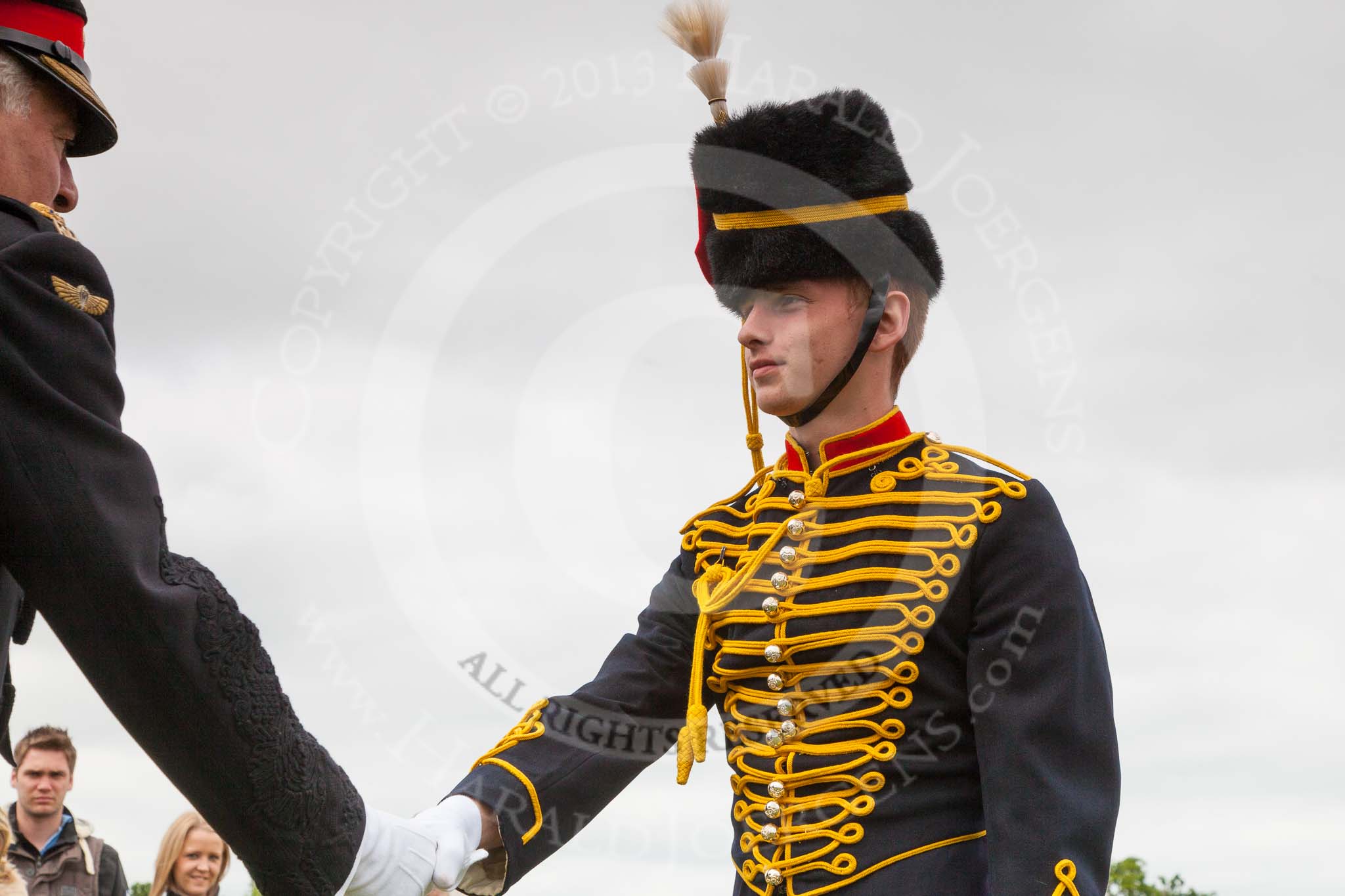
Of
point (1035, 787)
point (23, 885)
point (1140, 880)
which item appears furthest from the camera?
point (1140, 880)

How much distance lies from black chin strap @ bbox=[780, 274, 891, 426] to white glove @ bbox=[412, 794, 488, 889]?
1117 mm

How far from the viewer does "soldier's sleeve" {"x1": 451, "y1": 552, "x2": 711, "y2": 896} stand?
334 centimetres

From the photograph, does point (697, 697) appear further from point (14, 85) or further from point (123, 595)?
point (14, 85)

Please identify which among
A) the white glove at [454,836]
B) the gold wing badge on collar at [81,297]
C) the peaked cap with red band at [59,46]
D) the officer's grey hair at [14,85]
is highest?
the peaked cap with red band at [59,46]

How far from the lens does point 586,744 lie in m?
3.47

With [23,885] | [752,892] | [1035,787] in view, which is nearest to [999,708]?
[1035,787]

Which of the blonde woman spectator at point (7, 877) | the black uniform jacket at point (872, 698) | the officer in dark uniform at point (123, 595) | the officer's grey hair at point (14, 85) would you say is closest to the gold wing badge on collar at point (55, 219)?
the officer in dark uniform at point (123, 595)

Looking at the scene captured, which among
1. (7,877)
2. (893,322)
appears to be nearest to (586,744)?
(893,322)

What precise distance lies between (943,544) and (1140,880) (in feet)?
61.7

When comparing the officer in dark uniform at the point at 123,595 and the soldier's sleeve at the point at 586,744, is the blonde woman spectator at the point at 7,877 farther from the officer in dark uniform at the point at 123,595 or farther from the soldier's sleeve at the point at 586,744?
the officer in dark uniform at the point at 123,595

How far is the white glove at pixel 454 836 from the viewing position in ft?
9.93

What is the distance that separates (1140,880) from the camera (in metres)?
20.3

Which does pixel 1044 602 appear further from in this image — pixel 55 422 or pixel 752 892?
pixel 55 422

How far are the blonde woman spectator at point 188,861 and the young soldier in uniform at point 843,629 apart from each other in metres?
3.61
